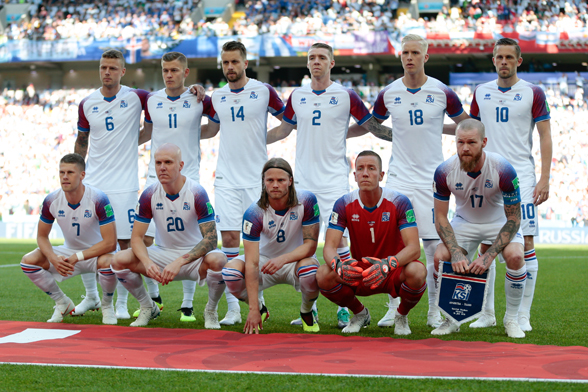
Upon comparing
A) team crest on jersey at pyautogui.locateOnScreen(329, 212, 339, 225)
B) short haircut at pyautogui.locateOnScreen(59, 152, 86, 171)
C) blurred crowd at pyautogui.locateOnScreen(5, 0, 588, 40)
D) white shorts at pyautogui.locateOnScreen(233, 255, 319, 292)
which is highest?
blurred crowd at pyautogui.locateOnScreen(5, 0, 588, 40)

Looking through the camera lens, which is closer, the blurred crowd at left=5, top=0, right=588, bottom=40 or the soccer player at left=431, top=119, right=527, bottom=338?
the soccer player at left=431, top=119, right=527, bottom=338

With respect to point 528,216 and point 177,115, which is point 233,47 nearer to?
point 177,115

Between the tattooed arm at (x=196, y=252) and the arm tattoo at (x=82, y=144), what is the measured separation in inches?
77.5

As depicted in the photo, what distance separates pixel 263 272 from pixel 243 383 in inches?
77.9

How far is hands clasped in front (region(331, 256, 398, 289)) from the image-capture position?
16.4 feet

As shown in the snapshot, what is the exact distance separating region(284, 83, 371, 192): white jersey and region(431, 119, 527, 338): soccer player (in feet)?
3.99

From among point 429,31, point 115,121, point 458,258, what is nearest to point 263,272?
point 458,258

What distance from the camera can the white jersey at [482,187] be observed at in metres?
5.35

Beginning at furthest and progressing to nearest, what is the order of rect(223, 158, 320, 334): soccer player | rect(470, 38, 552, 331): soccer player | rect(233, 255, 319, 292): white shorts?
rect(470, 38, 552, 331): soccer player
rect(233, 255, 319, 292): white shorts
rect(223, 158, 320, 334): soccer player

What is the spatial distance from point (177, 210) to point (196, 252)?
1.62 feet

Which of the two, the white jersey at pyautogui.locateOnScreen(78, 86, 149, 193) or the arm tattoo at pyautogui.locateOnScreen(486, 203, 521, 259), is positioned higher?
the white jersey at pyautogui.locateOnScreen(78, 86, 149, 193)

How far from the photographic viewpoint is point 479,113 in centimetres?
626

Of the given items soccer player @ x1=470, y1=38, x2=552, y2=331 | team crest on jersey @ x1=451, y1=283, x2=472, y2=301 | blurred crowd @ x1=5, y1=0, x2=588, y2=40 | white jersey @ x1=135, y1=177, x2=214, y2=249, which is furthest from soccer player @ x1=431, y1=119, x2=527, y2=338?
blurred crowd @ x1=5, y1=0, x2=588, y2=40

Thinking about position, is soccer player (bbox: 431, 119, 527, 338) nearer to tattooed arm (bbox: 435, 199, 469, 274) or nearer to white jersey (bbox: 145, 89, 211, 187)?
tattooed arm (bbox: 435, 199, 469, 274)
